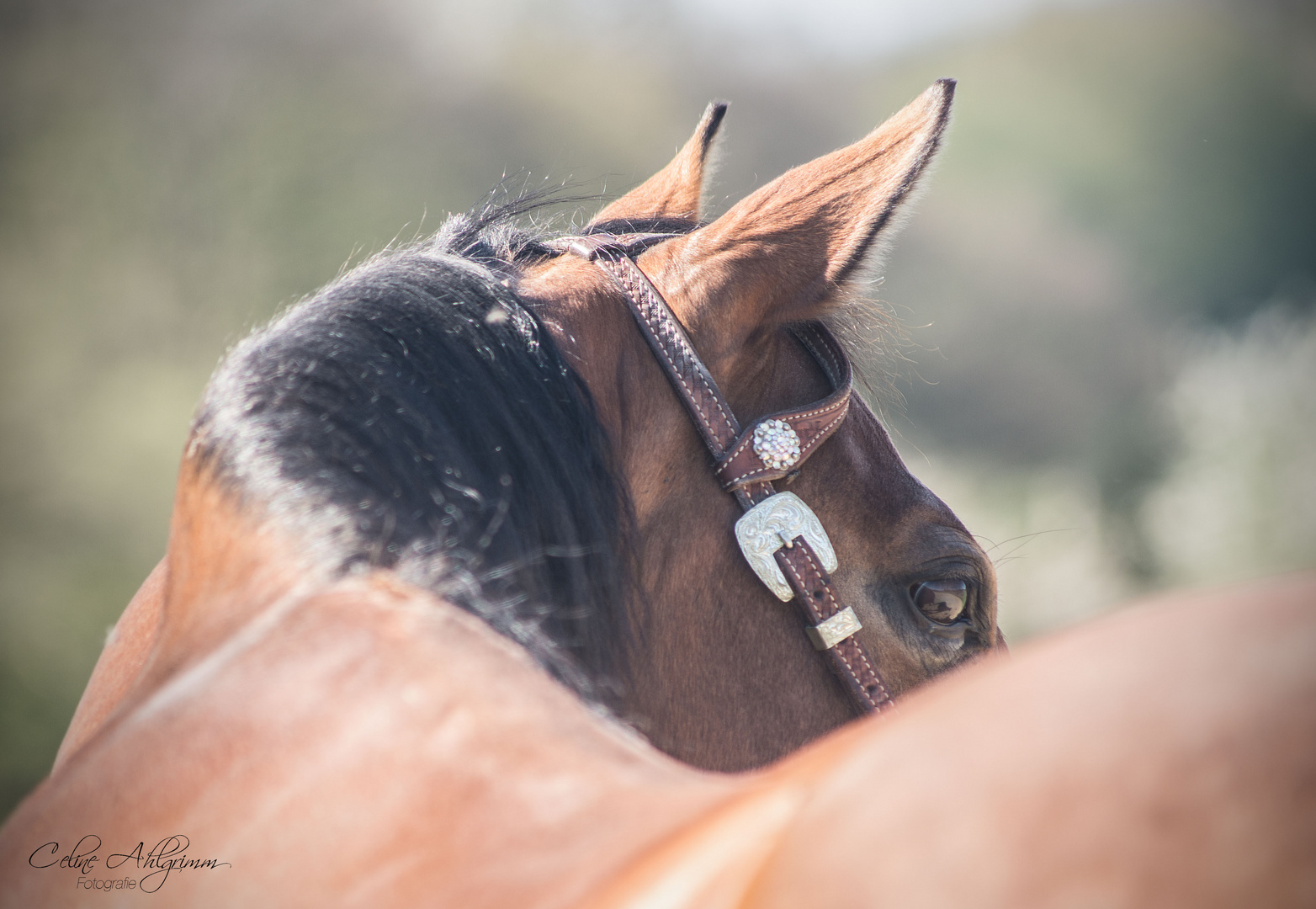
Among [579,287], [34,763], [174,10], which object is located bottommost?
[34,763]

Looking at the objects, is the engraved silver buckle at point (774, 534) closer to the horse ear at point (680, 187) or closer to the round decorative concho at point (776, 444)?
the round decorative concho at point (776, 444)

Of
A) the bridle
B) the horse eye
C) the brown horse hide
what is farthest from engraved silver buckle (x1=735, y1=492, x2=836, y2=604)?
the brown horse hide

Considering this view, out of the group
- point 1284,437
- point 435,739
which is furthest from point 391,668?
point 1284,437

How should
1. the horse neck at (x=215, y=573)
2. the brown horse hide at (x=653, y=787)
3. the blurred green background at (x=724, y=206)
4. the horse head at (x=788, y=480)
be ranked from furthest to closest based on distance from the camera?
the blurred green background at (x=724, y=206)
the horse head at (x=788, y=480)
the horse neck at (x=215, y=573)
the brown horse hide at (x=653, y=787)

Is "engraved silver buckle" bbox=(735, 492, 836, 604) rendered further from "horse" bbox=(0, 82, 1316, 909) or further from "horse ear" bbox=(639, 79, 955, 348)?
"horse ear" bbox=(639, 79, 955, 348)

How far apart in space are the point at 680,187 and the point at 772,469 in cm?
55

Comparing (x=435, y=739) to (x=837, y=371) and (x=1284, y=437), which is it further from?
(x=1284, y=437)

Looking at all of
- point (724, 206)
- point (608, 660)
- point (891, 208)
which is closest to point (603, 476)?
point (608, 660)

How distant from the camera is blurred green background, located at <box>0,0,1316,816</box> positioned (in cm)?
713

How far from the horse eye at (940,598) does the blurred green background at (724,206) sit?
27 cm

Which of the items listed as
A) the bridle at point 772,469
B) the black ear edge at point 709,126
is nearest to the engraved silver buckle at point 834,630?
the bridle at point 772,469

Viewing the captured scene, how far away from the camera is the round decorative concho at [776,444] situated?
937 mm

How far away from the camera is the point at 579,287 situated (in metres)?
0.93

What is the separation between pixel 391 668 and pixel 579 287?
54 centimetres
